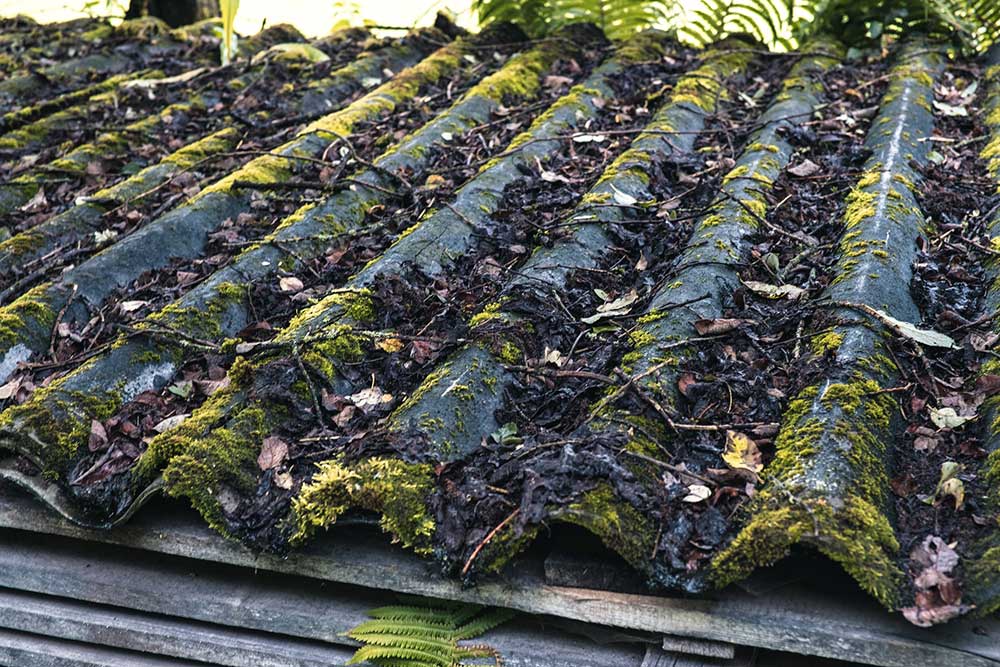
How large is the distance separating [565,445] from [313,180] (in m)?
2.02

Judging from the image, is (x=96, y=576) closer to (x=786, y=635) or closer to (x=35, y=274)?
(x=35, y=274)

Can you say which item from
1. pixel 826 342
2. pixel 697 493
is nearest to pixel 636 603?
pixel 697 493

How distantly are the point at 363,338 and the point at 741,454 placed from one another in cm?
102

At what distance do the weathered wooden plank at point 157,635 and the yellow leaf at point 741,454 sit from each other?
34.2 inches

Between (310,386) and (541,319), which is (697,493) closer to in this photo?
(541,319)

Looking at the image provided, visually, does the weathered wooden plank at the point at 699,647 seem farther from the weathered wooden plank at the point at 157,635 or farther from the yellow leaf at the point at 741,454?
the weathered wooden plank at the point at 157,635

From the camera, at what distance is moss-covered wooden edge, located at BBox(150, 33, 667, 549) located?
6.20ft

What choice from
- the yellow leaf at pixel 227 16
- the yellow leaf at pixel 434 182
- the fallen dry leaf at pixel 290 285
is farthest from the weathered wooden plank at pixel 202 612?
the yellow leaf at pixel 227 16

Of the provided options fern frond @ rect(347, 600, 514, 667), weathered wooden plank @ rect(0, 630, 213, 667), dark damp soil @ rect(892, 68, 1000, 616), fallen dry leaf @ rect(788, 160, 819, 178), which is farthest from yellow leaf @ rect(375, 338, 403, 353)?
fallen dry leaf @ rect(788, 160, 819, 178)

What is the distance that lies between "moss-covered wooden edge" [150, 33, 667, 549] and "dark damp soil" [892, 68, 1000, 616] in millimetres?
959

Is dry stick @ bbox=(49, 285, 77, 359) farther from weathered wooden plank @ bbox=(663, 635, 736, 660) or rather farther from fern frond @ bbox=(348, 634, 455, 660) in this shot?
weathered wooden plank @ bbox=(663, 635, 736, 660)

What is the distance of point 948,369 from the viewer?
7.41 ft

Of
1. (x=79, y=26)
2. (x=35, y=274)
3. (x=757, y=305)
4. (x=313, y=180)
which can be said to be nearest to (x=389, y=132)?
A: (x=313, y=180)

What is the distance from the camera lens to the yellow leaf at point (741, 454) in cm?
193
